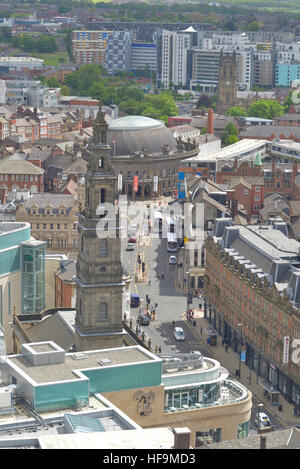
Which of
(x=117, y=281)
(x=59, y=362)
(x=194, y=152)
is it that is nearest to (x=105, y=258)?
(x=117, y=281)

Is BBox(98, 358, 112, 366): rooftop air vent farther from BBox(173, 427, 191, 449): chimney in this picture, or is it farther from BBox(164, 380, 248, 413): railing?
A: BBox(173, 427, 191, 449): chimney

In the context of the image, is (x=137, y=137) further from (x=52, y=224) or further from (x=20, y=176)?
(x=52, y=224)

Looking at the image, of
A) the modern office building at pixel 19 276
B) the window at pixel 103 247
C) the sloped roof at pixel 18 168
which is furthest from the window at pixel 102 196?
the sloped roof at pixel 18 168

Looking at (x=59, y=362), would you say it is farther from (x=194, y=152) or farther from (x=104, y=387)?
(x=194, y=152)

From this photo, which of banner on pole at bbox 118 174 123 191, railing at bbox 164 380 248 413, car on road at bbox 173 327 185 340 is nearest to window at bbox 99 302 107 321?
railing at bbox 164 380 248 413

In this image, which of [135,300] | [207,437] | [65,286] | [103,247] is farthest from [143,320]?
[207,437]

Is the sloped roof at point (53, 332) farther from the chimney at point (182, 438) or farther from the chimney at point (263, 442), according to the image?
the chimney at point (182, 438)
